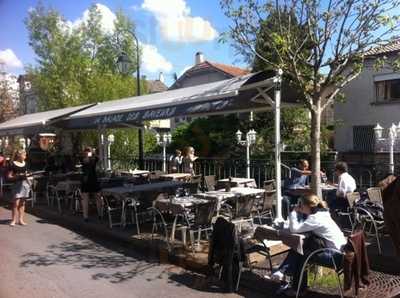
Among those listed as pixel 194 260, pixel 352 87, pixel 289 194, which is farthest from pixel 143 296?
pixel 352 87

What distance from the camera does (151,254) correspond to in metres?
8.04

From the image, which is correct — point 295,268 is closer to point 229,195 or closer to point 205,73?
point 229,195

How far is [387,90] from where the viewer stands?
87.0 ft

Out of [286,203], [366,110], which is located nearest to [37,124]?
[286,203]

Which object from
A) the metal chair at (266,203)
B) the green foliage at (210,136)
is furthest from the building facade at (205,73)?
the metal chair at (266,203)

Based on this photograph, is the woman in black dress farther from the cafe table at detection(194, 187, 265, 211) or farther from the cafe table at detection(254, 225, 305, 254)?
the cafe table at detection(254, 225, 305, 254)

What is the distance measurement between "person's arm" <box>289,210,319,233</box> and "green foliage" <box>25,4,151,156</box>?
69.1 feet

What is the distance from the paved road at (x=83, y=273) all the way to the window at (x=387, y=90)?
70.3 ft

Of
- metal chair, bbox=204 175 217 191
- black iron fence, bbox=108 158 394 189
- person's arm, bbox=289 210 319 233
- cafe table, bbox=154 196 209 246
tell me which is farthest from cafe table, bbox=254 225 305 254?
black iron fence, bbox=108 158 394 189

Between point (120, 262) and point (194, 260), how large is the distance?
4.17 ft

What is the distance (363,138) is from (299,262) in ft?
77.5

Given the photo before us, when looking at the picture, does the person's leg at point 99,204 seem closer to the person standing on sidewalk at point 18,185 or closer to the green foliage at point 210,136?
the person standing on sidewalk at point 18,185

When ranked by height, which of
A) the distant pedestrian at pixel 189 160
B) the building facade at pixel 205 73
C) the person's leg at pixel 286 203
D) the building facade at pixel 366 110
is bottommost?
the person's leg at pixel 286 203

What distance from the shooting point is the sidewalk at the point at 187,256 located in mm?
5898
